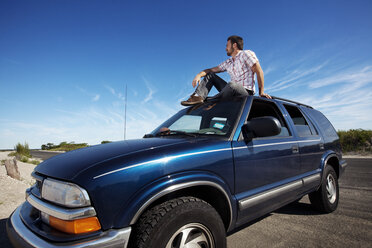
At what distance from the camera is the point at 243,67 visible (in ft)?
11.2

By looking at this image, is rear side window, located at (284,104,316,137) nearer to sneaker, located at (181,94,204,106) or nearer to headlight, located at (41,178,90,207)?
sneaker, located at (181,94,204,106)

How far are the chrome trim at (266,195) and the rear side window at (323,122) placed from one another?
5.14ft

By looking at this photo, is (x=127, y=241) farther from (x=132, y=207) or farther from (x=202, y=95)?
(x=202, y=95)

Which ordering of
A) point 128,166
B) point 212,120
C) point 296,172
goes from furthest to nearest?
point 296,172, point 212,120, point 128,166

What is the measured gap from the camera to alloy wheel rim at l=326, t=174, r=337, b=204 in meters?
3.39

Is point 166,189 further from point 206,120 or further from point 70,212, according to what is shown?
point 206,120

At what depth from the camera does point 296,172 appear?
8.53 ft

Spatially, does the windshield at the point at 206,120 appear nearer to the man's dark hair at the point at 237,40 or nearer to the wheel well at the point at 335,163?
the man's dark hair at the point at 237,40

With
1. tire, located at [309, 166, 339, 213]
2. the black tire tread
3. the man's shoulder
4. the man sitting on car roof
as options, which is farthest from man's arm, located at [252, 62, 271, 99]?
the black tire tread

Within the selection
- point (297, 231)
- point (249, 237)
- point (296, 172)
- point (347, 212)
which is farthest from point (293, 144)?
point (347, 212)

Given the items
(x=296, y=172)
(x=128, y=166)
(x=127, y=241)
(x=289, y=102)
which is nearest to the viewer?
(x=127, y=241)

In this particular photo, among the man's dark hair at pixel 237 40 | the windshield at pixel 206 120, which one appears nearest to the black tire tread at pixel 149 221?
the windshield at pixel 206 120

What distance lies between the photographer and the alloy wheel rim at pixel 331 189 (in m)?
3.39

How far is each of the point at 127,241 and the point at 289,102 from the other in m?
3.10
